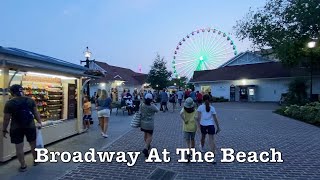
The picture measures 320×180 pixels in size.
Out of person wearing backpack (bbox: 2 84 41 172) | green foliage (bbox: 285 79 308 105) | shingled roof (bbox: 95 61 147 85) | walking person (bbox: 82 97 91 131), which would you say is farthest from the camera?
shingled roof (bbox: 95 61 147 85)

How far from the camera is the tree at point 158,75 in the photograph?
47938mm

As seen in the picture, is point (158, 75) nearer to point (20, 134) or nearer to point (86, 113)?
point (86, 113)

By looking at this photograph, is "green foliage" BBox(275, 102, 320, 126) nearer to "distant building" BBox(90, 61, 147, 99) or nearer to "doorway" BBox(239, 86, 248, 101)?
"doorway" BBox(239, 86, 248, 101)

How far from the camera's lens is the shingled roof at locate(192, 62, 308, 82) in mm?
39938

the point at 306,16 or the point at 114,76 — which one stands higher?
the point at 306,16

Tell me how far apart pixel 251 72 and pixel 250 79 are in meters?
1.66

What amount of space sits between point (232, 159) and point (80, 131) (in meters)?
6.47

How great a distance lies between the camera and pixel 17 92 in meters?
6.93

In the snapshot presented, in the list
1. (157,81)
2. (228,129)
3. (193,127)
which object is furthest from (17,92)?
(157,81)

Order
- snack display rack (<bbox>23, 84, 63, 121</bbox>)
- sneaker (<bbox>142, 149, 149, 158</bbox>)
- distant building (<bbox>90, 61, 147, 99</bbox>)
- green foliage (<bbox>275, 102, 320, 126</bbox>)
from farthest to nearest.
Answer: distant building (<bbox>90, 61, 147, 99</bbox>), green foliage (<bbox>275, 102, 320, 126</bbox>), snack display rack (<bbox>23, 84, 63, 121</bbox>), sneaker (<bbox>142, 149, 149, 158</bbox>)

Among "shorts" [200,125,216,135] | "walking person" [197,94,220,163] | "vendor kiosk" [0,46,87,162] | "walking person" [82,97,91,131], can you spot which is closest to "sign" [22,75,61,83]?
"vendor kiosk" [0,46,87,162]

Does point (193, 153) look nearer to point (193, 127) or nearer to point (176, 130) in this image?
point (193, 127)

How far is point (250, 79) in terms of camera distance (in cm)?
4272

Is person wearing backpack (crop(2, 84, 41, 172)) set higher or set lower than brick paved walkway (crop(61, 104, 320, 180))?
higher
